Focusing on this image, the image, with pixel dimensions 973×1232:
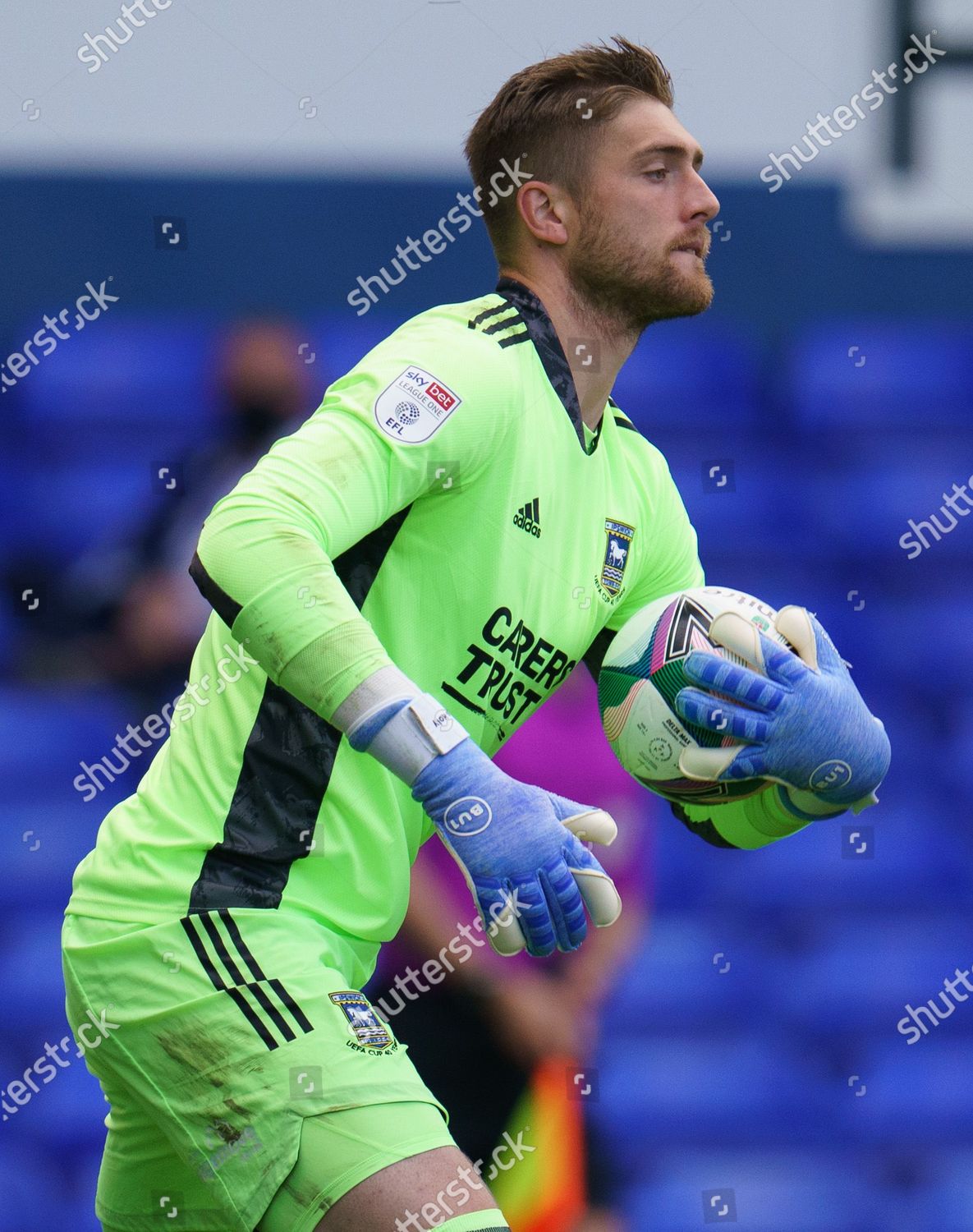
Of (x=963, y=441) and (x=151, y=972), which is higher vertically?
(x=151, y=972)

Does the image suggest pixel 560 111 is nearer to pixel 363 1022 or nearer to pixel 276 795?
pixel 276 795

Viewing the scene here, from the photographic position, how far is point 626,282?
93.4 inches

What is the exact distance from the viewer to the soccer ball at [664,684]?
2.19 metres

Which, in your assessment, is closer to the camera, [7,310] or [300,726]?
[300,726]

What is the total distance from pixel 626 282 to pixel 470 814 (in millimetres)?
949

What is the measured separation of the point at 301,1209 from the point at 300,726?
574 mm

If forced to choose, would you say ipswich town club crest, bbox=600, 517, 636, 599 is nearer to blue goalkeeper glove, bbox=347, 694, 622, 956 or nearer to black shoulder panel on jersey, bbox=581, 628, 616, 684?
black shoulder panel on jersey, bbox=581, 628, 616, 684


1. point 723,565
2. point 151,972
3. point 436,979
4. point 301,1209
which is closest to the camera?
point 301,1209

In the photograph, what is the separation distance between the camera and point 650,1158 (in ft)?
12.9

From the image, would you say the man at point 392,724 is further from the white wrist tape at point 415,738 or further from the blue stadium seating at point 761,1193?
the blue stadium seating at point 761,1193

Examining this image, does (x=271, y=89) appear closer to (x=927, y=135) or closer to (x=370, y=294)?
(x=370, y=294)

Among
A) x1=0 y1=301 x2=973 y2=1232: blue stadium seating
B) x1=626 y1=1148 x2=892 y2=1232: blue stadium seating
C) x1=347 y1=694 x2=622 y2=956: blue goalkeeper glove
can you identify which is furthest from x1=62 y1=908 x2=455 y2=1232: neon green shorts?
x1=626 y1=1148 x2=892 y2=1232: blue stadium seating

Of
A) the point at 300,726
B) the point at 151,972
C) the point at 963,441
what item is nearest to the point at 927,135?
the point at 963,441

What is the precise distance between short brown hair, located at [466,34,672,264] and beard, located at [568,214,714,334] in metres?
0.10
